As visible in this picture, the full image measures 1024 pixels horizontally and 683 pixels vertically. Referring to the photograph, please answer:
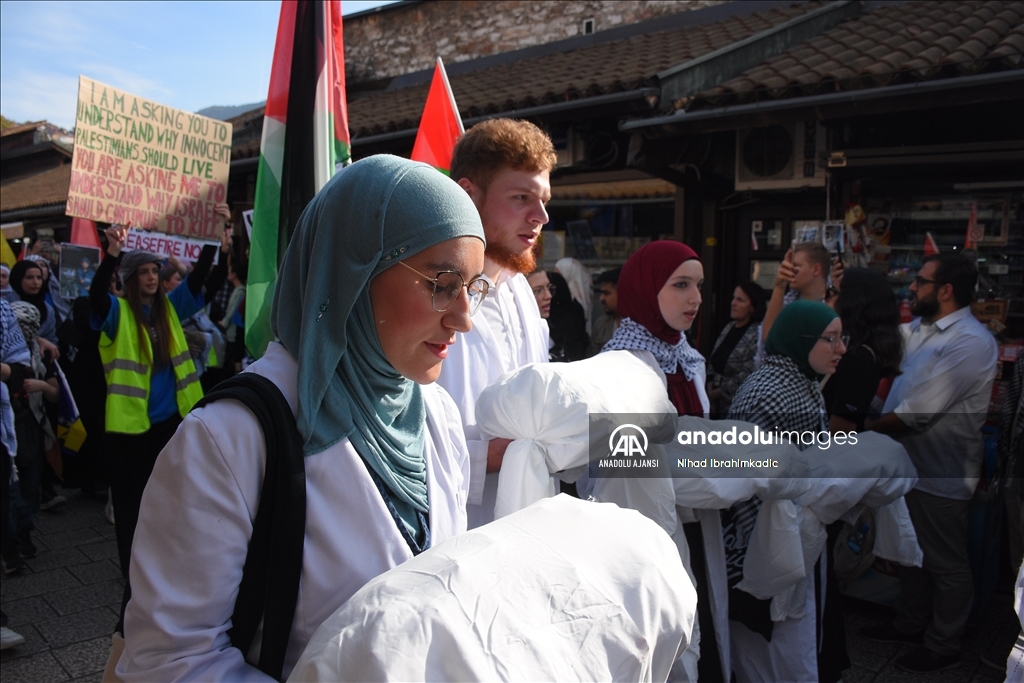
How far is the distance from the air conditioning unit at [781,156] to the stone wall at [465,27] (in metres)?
3.63

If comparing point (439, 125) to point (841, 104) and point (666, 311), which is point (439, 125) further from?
point (841, 104)

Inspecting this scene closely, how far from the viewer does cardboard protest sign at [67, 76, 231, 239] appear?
4480mm

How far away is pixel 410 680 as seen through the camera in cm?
98

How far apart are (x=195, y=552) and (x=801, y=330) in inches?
102

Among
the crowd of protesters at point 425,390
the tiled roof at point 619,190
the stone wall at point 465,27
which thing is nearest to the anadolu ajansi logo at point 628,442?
the crowd of protesters at point 425,390

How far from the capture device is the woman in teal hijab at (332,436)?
3.74 ft

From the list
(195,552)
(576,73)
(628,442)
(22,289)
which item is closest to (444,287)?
(195,552)

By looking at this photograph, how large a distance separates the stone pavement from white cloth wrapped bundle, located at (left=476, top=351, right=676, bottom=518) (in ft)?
8.13

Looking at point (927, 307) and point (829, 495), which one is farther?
point (927, 307)

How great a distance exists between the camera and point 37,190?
22.9 meters

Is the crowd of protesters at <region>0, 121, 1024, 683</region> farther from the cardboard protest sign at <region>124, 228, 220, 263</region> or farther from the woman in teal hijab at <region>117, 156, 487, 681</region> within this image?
the cardboard protest sign at <region>124, 228, 220, 263</region>

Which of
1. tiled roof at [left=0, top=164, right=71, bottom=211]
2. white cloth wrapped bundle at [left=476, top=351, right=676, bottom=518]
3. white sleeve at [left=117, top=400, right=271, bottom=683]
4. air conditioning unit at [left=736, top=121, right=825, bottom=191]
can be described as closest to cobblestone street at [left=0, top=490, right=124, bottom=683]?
white cloth wrapped bundle at [left=476, top=351, right=676, bottom=518]

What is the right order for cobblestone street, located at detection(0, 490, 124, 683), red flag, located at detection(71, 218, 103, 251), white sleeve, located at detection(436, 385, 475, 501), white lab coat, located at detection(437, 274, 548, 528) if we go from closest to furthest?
white sleeve, located at detection(436, 385, 475, 501) → white lab coat, located at detection(437, 274, 548, 528) → cobblestone street, located at detection(0, 490, 124, 683) → red flag, located at detection(71, 218, 103, 251)

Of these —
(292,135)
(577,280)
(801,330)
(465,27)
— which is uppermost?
(465,27)
